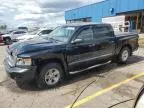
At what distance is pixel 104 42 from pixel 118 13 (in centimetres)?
2696

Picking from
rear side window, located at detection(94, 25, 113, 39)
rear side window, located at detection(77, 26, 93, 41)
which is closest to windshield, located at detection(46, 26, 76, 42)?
rear side window, located at detection(77, 26, 93, 41)

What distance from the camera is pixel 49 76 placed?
18.5ft

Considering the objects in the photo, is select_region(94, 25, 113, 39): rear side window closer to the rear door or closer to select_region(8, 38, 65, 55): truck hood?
the rear door

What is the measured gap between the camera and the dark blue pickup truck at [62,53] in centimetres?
532

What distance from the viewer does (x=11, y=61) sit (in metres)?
5.72

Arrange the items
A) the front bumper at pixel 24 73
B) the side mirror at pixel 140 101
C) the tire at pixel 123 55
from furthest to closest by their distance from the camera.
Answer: the tire at pixel 123 55
the front bumper at pixel 24 73
the side mirror at pixel 140 101

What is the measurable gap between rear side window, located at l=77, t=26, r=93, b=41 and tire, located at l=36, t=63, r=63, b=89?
1.25 m

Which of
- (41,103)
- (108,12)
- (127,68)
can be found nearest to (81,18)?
(108,12)

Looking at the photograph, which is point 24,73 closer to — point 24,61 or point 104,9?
point 24,61

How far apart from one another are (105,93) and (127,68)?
2696 millimetres

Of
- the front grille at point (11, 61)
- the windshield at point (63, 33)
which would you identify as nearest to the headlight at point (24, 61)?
the front grille at point (11, 61)

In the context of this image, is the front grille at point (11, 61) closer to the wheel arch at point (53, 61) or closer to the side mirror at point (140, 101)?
the wheel arch at point (53, 61)

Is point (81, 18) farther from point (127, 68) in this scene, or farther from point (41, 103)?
point (41, 103)

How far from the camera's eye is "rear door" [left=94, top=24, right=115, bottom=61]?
6.86 metres
